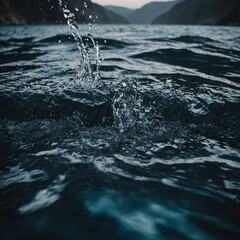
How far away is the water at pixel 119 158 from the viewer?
1787mm

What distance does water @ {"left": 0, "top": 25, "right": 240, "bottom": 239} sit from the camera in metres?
1.79

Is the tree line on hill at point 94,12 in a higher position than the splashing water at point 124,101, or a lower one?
lower

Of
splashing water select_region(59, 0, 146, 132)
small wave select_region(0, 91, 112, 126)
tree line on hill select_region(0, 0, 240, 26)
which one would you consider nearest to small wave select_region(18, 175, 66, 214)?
splashing water select_region(59, 0, 146, 132)

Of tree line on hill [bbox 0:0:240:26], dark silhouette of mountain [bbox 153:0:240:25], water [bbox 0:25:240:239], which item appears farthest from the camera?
dark silhouette of mountain [bbox 153:0:240:25]

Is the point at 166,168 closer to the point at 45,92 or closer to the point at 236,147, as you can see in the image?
the point at 236,147

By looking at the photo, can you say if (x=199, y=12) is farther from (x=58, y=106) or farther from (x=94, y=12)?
(x=58, y=106)

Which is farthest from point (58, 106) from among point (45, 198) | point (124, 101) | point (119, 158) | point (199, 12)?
point (199, 12)

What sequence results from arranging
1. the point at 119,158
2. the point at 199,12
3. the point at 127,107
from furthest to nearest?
the point at 199,12 → the point at 127,107 → the point at 119,158

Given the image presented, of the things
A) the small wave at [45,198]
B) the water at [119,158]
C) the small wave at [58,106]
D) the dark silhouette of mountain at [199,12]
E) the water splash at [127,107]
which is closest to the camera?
the water at [119,158]

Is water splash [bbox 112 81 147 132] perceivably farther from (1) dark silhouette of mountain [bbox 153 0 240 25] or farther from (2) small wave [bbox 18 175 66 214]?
(1) dark silhouette of mountain [bbox 153 0 240 25]

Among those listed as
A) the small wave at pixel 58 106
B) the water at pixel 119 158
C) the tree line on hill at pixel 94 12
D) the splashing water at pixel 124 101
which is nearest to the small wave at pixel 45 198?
the water at pixel 119 158

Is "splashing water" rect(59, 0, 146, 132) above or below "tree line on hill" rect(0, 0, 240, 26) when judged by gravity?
above

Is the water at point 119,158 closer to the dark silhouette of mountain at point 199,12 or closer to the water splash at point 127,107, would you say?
the water splash at point 127,107

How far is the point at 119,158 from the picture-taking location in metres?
2.57
